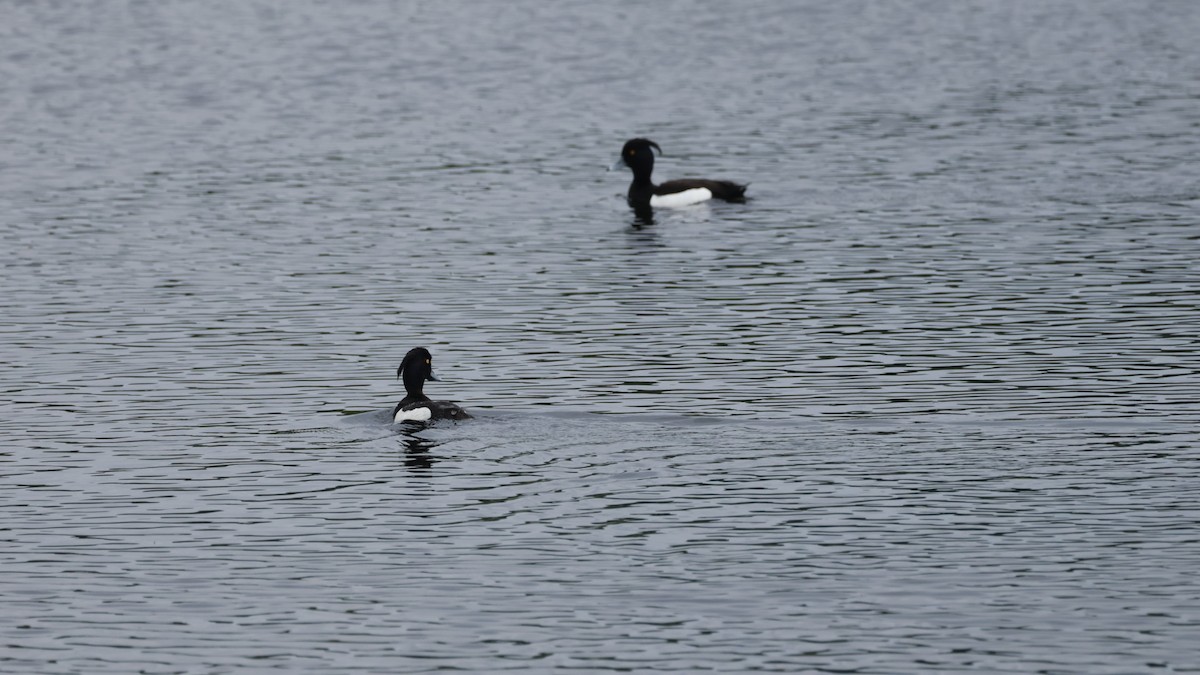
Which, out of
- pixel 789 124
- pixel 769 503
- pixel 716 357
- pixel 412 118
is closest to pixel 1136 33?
pixel 789 124

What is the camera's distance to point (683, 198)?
122 feet

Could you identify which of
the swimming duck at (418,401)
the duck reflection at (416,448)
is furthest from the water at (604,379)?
the swimming duck at (418,401)

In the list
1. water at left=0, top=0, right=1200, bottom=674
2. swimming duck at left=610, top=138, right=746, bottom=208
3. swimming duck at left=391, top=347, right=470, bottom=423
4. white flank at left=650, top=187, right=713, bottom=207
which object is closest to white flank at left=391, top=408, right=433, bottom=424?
swimming duck at left=391, top=347, right=470, bottom=423

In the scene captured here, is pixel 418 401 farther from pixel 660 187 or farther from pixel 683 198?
pixel 660 187

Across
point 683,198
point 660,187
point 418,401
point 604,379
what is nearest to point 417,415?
Result: point 418,401

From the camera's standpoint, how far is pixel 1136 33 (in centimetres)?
5884

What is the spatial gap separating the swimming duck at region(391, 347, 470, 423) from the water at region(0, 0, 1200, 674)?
1.47ft

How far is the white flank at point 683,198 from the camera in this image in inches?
1449

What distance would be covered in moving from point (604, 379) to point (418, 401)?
8.56ft

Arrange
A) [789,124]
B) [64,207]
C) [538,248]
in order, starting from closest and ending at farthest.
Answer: [538,248] < [64,207] < [789,124]

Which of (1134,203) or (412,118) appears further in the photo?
(412,118)

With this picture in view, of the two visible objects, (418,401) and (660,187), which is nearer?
(418,401)

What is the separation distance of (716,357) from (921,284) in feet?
17.3

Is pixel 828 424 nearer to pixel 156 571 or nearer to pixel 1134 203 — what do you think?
pixel 156 571
